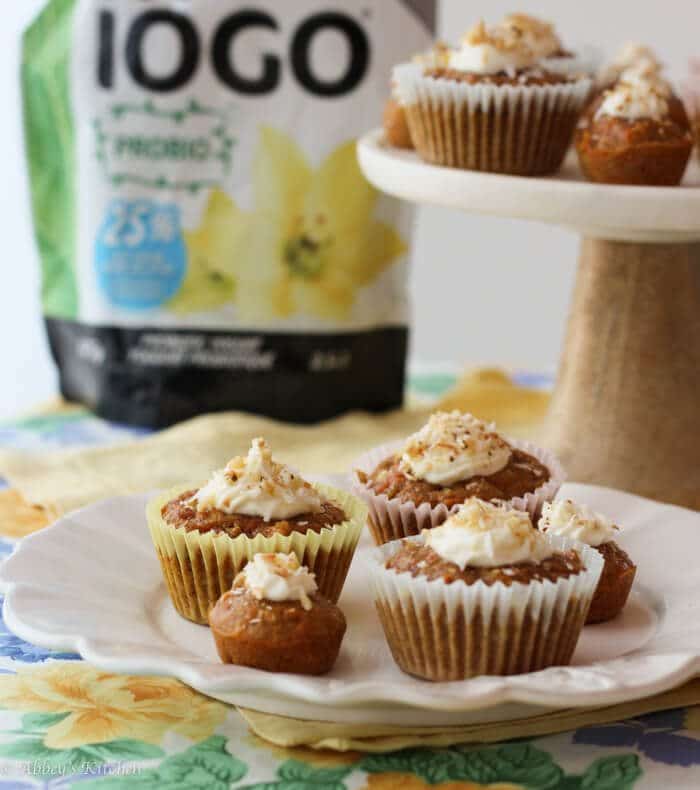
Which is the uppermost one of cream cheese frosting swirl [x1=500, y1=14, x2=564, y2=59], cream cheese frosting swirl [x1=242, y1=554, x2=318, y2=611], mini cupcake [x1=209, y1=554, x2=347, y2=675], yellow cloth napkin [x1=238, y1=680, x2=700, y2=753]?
cream cheese frosting swirl [x1=500, y1=14, x2=564, y2=59]

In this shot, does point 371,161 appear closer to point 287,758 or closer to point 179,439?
point 179,439

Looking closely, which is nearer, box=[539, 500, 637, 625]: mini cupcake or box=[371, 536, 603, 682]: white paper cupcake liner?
box=[371, 536, 603, 682]: white paper cupcake liner

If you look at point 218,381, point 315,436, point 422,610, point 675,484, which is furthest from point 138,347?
point 422,610

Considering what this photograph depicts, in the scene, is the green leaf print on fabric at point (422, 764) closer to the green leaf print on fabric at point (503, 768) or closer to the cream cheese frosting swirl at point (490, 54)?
the green leaf print on fabric at point (503, 768)

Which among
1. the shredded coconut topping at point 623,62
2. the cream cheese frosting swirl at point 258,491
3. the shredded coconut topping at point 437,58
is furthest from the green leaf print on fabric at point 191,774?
the shredded coconut topping at point 623,62

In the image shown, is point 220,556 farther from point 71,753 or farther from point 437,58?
point 437,58

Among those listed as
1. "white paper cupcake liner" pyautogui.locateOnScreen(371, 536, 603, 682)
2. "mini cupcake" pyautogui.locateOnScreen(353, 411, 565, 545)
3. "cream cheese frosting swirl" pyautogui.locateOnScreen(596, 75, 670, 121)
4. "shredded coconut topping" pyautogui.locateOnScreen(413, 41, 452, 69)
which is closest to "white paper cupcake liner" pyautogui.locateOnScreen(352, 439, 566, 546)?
"mini cupcake" pyautogui.locateOnScreen(353, 411, 565, 545)

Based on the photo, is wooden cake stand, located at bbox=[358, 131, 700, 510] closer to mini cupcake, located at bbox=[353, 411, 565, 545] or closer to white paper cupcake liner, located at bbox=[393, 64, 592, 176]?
white paper cupcake liner, located at bbox=[393, 64, 592, 176]

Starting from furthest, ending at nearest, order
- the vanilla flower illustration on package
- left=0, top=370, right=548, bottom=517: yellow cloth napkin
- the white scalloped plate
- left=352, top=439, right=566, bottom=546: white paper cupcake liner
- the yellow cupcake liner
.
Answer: the vanilla flower illustration on package → left=0, top=370, right=548, bottom=517: yellow cloth napkin → left=352, top=439, right=566, bottom=546: white paper cupcake liner → the yellow cupcake liner → the white scalloped plate
